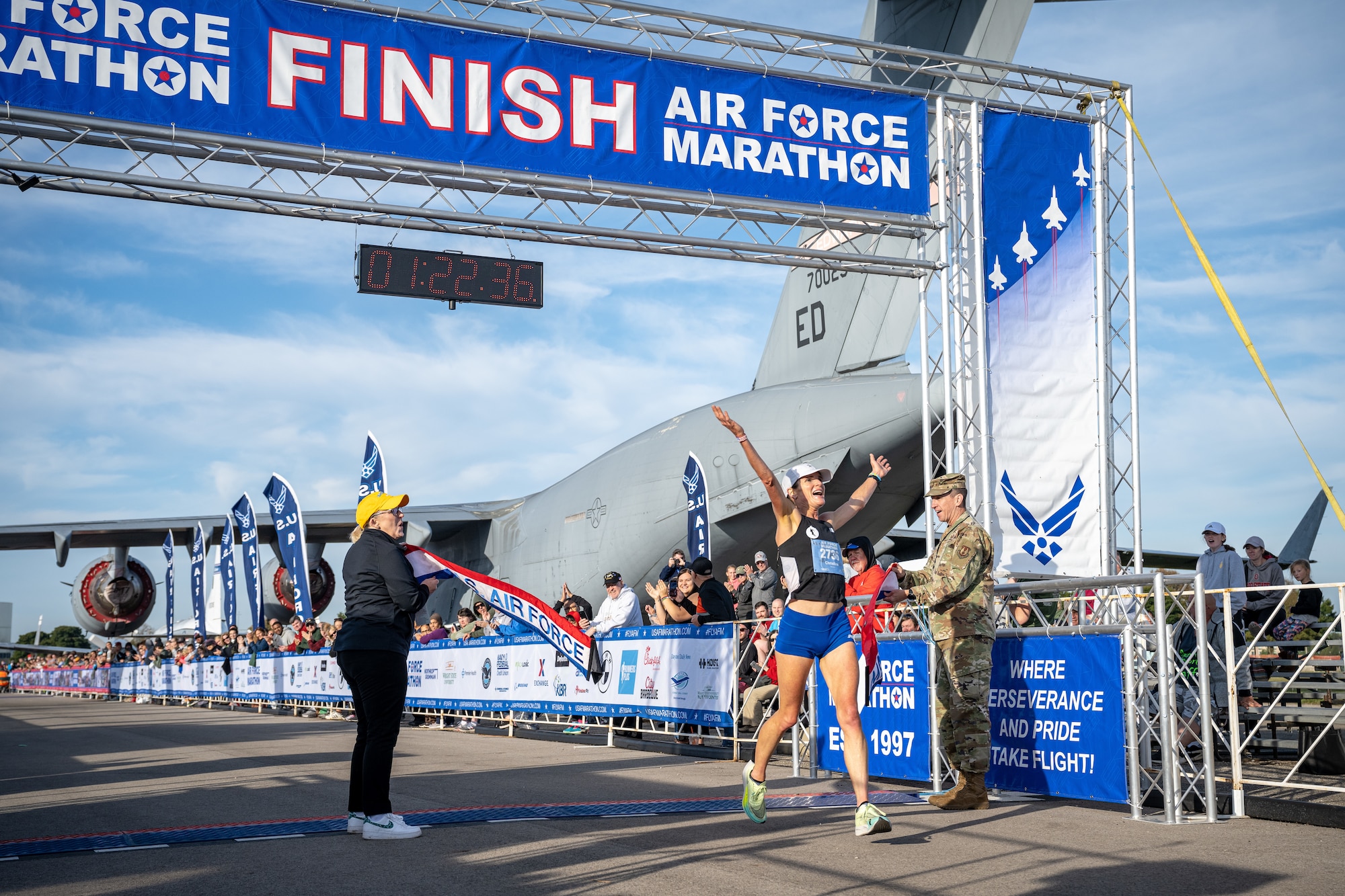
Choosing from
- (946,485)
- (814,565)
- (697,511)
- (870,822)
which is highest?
(697,511)

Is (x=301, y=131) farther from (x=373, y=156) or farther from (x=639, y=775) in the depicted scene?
(x=639, y=775)

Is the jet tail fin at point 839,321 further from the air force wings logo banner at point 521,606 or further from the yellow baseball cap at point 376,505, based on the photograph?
the yellow baseball cap at point 376,505

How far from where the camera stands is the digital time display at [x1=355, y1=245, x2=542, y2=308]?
457 inches

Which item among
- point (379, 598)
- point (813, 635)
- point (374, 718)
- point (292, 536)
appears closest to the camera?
point (374, 718)

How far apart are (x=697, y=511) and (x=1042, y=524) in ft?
21.5

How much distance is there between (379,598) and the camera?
579 cm

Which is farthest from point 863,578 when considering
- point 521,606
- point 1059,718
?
point 521,606

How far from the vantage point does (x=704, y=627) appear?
35.6 feet

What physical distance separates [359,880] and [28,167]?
827cm

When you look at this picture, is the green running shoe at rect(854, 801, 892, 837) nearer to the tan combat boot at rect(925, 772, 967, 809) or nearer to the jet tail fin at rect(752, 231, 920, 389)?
the tan combat boot at rect(925, 772, 967, 809)

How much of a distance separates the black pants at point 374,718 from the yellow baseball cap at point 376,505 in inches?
29.5

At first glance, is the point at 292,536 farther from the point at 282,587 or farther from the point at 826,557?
the point at 826,557

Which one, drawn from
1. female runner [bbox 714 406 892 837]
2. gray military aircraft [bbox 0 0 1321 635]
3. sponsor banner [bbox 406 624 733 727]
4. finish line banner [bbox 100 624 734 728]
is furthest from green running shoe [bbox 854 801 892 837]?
gray military aircraft [bbox 0 0 1321 635]

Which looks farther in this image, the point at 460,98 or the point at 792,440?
the point at 792,440
